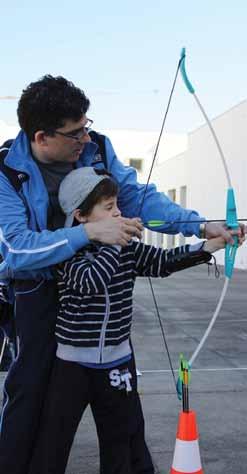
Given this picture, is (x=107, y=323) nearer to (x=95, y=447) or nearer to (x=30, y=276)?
(x=30, y=276)

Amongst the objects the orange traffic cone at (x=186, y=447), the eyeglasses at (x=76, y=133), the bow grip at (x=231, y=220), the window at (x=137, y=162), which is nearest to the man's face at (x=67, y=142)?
the eyeglasses at (x=76, y=133)

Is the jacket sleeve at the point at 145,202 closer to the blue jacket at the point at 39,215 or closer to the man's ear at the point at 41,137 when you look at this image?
the blue jacket at the point at 39,215

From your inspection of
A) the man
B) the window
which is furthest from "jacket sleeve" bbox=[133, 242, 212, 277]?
the window

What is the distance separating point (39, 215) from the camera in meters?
2.31

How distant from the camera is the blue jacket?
7.03 feet

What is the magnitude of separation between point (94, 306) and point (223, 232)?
0.55 m

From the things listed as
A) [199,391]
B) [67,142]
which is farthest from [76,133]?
[199,391]

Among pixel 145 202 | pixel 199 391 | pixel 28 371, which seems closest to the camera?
pixel 28 371

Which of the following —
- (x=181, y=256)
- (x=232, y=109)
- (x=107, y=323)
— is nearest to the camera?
(x=107, y=323)

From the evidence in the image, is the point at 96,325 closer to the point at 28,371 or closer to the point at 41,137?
the point at 28,371

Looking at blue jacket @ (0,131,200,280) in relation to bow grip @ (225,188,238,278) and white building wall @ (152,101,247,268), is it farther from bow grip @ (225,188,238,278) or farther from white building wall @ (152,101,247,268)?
white building wall @ (152,101,247,268)

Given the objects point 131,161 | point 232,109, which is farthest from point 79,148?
point 131,161

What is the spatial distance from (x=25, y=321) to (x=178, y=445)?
698 millimetres

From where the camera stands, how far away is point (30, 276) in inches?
92.7
